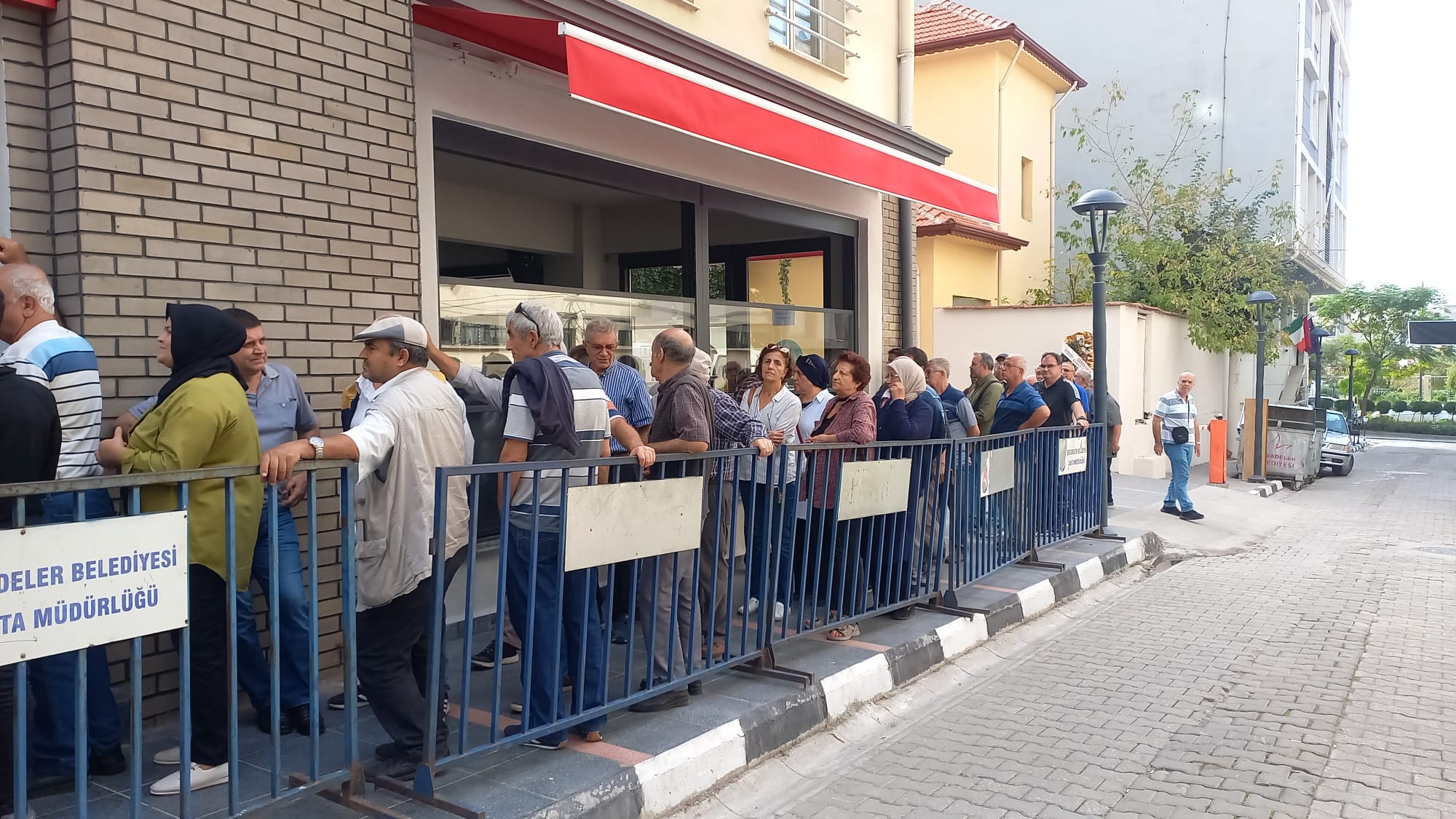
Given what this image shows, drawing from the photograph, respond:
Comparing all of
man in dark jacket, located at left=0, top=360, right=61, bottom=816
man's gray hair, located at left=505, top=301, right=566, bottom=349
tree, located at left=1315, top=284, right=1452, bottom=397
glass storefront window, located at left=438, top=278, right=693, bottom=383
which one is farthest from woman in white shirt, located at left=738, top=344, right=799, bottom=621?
tree, located at left=1315, top=284, right=1452, bottom=397

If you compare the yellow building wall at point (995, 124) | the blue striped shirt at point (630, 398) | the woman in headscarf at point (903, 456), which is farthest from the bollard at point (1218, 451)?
the blue striped shirt at point (630, 398)

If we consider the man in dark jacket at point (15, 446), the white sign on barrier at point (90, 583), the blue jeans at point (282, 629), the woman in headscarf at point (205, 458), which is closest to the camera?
the white sign on barrier at point (90, 583)

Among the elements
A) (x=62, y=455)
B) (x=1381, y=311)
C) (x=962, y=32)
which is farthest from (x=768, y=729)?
(x=1381, y=311)

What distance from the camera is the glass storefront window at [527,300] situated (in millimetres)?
6590

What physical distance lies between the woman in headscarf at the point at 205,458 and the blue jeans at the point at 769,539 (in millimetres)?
2383

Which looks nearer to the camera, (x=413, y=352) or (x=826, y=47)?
(x=413, y=352)

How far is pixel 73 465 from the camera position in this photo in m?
3.70

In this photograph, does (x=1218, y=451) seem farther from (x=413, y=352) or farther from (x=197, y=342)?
(x=197, y=342)

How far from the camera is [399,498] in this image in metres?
3.71

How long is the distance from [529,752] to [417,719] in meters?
0.54

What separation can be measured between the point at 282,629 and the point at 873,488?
10.5 feet

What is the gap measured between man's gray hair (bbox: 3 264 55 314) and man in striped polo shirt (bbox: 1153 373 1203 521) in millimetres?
11415

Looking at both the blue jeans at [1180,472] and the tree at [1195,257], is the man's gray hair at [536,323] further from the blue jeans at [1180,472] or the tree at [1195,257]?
the tree at [1195,257]

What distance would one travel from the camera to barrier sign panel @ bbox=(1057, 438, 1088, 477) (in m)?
8.80
